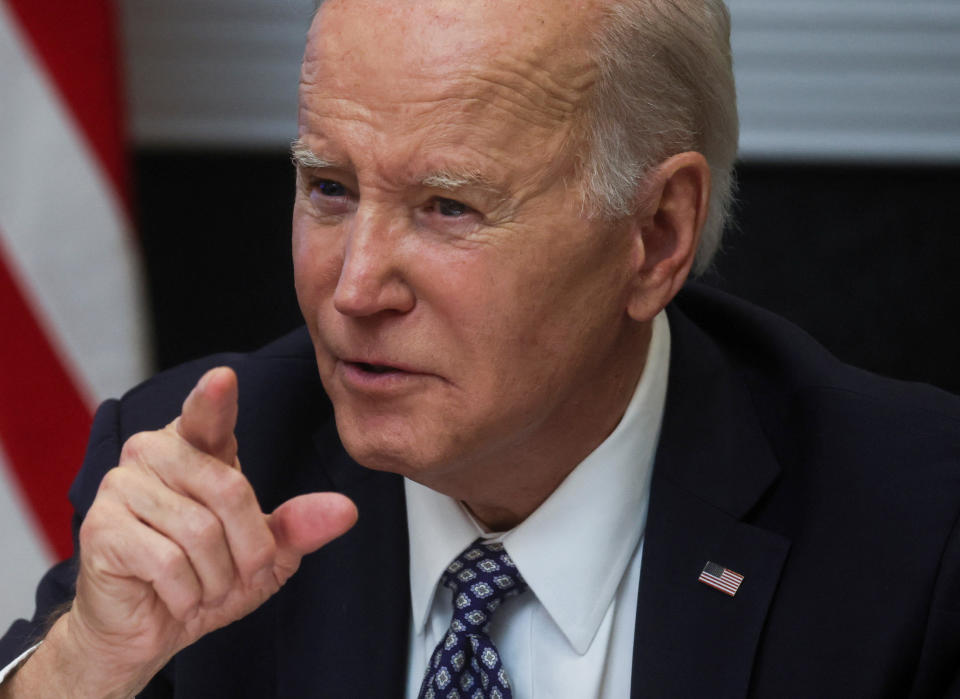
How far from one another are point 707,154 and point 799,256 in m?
1.29

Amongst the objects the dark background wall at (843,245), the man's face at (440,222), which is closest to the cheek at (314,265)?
the man's face at (440,222)

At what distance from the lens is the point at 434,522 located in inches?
73.9

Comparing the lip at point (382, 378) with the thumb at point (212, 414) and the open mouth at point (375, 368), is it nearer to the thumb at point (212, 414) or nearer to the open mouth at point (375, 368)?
the open mouth at point (375, 368)

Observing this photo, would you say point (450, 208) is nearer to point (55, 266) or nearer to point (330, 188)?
point (330, 188)

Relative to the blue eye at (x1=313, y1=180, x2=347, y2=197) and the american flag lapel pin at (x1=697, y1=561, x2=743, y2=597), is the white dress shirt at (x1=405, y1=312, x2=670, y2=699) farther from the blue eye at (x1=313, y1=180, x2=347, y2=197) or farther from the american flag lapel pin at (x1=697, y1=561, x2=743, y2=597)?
the blue eye at (x1=313, y1=180, x2=347, y2=197)

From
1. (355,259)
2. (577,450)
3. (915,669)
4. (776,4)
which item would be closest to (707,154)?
(577,450)

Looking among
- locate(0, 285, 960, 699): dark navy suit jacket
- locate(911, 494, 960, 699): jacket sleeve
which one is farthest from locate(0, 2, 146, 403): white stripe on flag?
locate(911, 494, 960, 699): jacket sleeve

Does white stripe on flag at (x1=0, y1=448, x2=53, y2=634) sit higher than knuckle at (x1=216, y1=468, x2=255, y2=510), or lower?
lower

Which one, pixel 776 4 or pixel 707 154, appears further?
pixel 776 4

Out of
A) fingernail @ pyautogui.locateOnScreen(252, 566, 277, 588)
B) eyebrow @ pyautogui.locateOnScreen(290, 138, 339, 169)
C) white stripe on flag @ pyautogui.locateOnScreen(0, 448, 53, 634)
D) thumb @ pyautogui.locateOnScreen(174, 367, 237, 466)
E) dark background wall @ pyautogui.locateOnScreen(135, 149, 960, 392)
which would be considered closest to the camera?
thumb @ pyautogui.locateOnScreen(174, 367, 237, 466)

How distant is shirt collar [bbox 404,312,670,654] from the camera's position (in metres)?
A: 1.79

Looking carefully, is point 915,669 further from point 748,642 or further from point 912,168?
point 912,168

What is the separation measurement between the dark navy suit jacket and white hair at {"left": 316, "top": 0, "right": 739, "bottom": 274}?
1.21ft

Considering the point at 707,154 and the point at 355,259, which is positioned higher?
the point at 707,154
